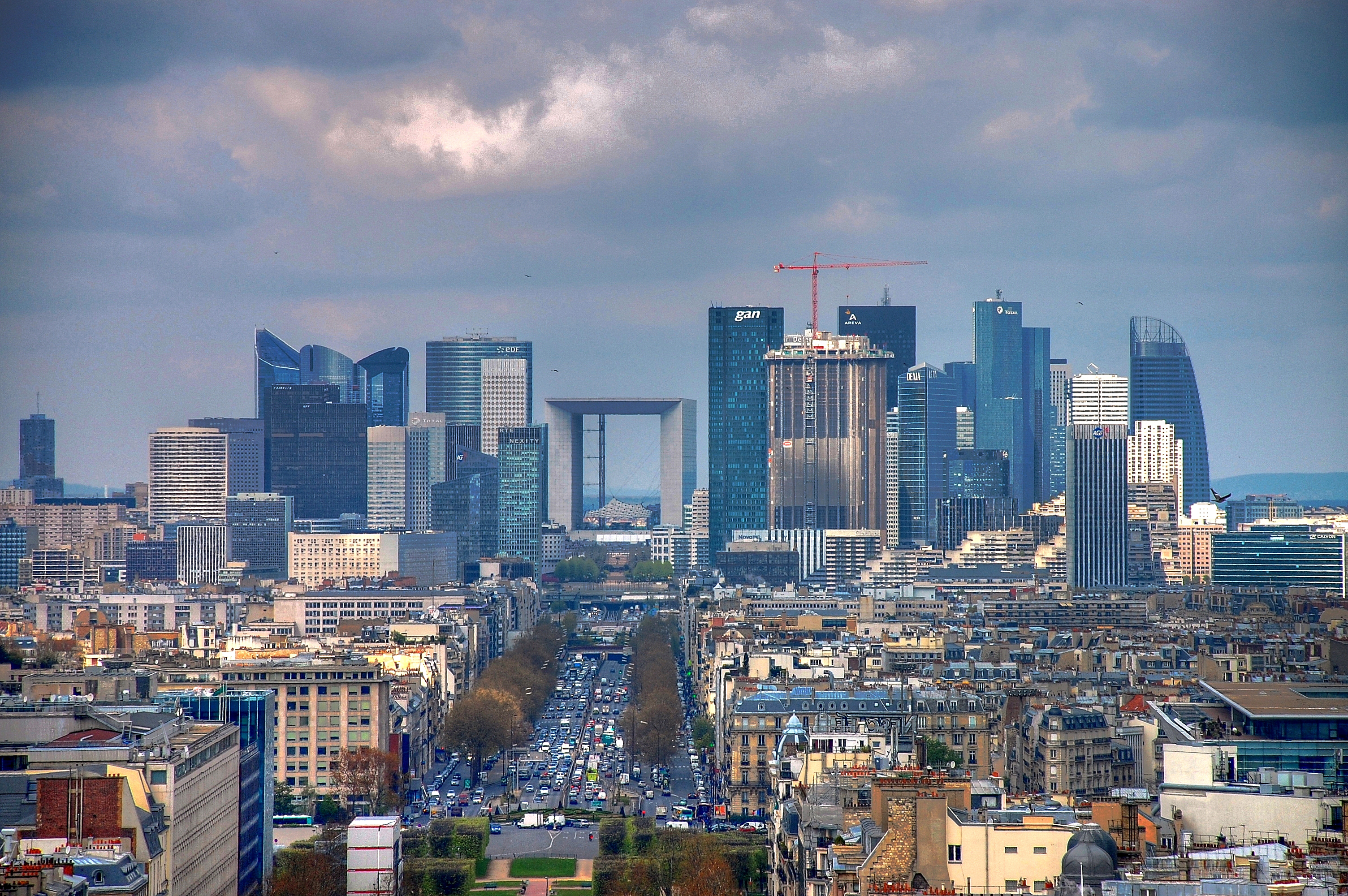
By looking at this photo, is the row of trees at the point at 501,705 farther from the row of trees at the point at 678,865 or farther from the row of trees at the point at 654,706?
the row of trees at the point at 678,865

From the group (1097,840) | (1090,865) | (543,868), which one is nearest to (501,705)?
(543,868)

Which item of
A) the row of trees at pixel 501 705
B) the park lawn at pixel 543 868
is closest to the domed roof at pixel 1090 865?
the park lawn at pixel 543 868

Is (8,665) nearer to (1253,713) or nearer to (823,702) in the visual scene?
(823,702)

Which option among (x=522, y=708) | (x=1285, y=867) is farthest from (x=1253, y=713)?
(x=522, y=708)

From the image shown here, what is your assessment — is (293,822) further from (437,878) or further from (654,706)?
(654,706)

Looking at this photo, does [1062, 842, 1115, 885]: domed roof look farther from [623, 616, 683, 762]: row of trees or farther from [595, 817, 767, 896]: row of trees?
[623, 616, 683, 762]: row of trees
